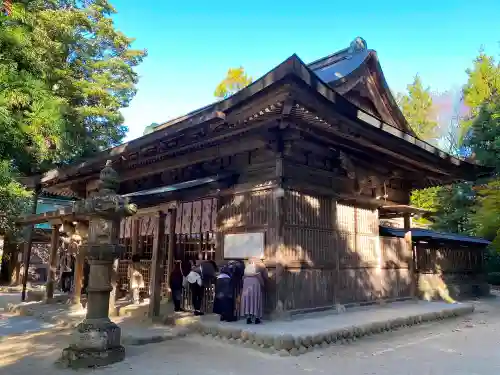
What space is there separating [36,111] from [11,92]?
906 millimetres

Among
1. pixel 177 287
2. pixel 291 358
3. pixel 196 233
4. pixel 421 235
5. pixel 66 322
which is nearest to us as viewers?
pixel 291 358

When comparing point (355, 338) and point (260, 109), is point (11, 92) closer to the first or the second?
point (260, 109)

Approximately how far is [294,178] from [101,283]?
4.52 m

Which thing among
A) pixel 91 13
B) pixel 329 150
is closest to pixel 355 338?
pixel 329 150

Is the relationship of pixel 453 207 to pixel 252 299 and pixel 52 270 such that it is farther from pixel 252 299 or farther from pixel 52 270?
pixel 52 270

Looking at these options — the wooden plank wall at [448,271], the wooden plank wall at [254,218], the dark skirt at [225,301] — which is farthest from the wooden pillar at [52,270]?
the wooden plank wall at [448,271]

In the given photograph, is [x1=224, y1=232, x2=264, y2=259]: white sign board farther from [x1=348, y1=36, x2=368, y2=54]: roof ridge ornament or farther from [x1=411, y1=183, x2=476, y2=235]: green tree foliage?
[x1=411, y1=183, x2=476, y2=235]: green tree foliage

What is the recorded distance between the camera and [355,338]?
23.5 ft

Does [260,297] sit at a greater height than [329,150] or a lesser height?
lesser

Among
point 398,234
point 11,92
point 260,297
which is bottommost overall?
point 260,297

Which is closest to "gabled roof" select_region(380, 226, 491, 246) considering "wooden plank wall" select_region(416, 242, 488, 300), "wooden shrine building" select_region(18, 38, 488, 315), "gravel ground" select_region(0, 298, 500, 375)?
"wooden plank wall" select_region(416, 242, 488, 300)

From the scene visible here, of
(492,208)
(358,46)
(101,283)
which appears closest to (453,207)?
(492,208)

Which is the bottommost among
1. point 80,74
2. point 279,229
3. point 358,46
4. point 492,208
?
point 279,229

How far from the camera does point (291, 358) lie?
5.89 meters
